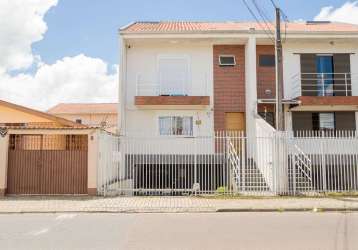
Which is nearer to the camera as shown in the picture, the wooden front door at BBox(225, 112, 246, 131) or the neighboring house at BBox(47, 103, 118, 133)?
the wooden front door at BBox(225, 112, 246, 131)

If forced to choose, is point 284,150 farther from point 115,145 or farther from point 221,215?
point 115,145

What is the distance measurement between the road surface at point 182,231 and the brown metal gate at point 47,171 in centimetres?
326

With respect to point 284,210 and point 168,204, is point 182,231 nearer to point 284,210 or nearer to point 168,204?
point 168,204

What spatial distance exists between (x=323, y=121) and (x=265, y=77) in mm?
3763

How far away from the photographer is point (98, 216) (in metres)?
10.5

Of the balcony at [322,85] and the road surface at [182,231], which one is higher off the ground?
the balcony at [322,85]

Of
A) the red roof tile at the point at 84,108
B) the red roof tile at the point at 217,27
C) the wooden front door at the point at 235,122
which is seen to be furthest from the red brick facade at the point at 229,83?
the red roof tile at the point at 84,108

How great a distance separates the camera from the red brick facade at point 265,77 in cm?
1988

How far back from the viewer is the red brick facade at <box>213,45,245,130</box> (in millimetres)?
19984

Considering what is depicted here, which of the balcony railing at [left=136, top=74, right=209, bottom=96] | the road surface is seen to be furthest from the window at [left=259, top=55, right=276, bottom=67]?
the road surface

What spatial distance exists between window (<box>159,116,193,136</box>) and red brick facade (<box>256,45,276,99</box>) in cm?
387

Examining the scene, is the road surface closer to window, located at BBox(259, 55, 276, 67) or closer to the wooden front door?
the wooden front door

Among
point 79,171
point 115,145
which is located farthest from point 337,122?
point 79,171

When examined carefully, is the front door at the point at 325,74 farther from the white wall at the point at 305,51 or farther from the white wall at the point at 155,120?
the white wall at the point at 155,120
